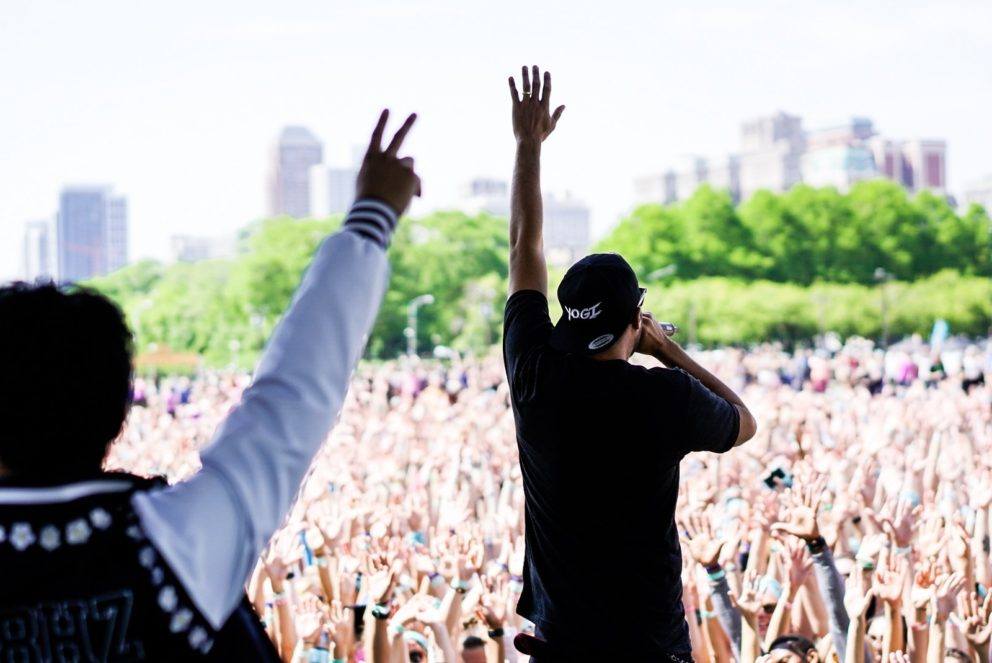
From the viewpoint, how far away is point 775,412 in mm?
10914

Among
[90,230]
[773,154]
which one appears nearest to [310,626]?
[773,154]

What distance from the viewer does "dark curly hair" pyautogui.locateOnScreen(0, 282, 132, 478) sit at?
1470 millimetres

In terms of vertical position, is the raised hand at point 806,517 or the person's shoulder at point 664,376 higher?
the person's shoulder at point 664,376

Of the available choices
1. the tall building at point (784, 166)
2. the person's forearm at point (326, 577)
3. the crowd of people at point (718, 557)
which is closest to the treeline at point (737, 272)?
the crowd of people at point (718, 557)

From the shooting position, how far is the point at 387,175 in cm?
163

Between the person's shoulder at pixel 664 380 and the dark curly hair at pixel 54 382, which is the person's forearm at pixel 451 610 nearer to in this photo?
the person's shoulder at pixel 664 380

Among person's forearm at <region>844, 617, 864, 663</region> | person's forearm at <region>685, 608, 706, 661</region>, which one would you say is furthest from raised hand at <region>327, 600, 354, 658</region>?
person's forearm at <region>844, 617, 864, 663</region>

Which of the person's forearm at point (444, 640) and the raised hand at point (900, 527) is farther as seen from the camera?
the raised hand at point (900, 527)

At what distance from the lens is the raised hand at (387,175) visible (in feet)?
5.30

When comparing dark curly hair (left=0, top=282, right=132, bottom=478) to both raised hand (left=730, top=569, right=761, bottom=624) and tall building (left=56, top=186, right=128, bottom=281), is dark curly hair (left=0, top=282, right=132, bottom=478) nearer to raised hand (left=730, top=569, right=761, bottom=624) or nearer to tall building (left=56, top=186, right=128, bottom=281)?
raised hand (left=730, top=569, right=761, bottom=624)

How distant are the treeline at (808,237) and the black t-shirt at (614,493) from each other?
177 feet

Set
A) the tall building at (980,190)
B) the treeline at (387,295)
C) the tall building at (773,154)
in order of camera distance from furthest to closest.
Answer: the tall building at (773,154)
the tall building at (980,190)
the treeline at (387,295)

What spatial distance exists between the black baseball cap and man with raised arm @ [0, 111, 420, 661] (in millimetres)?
1091

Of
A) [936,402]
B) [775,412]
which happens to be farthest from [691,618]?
[936,402]
